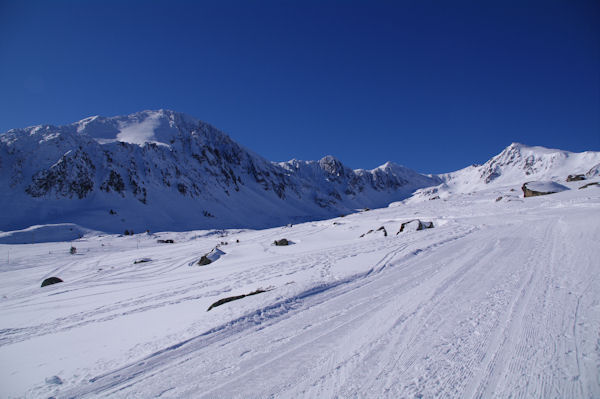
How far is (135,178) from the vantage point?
7000 cm

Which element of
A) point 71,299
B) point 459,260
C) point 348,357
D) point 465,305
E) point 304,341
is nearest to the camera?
point 348,357

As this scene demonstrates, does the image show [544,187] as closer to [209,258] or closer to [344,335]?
[209,258]

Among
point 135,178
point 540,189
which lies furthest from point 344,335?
point 135,178

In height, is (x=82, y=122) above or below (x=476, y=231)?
above

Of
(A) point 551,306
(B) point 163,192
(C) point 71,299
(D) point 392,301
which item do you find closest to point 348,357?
(D) point 392,301

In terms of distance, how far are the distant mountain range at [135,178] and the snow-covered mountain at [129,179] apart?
0.54 feet

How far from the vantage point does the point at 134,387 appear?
332 centimetres

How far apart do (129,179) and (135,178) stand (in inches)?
64.0

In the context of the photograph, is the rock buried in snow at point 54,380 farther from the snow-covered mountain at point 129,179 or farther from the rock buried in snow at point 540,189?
the snow-covered mountain at point 129,179

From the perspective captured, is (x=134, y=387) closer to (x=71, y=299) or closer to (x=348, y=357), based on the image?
(x=348, y=357)

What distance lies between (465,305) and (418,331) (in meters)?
1.43

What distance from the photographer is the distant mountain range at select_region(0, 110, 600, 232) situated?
5303cm

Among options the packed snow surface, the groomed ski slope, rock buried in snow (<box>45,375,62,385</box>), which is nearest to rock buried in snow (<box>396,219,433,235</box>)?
the groomed ski slope

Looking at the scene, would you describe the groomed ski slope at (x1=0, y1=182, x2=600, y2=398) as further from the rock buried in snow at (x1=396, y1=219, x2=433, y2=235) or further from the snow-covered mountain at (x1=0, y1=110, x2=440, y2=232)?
the snow-covered mountain at (x1=0, y1=110, x2=440, y2=232)
